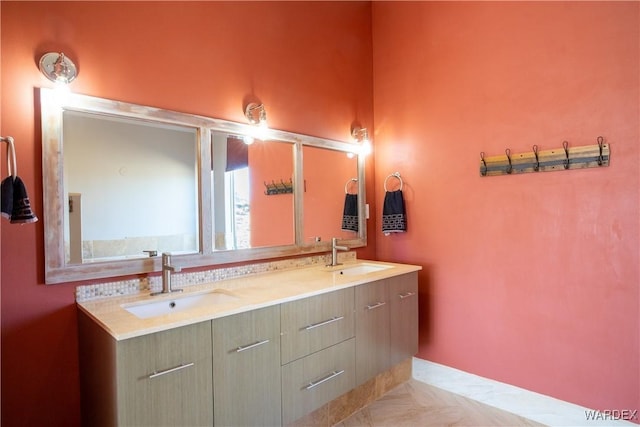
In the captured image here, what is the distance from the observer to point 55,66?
1.55 meters

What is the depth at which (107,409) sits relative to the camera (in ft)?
4.40

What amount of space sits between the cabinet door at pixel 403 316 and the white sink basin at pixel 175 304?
1.11m

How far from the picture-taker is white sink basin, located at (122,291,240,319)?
1654mm

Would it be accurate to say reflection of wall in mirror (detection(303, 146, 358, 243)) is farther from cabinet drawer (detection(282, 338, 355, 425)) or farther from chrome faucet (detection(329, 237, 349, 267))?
cabinet drawer (detection(282, 338, 355, 425))

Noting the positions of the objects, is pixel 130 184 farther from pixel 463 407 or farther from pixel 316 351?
pixel 463 407

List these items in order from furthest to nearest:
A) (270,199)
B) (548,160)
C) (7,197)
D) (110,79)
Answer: (270,199) → (548,160) → (110,79) → (7,197)

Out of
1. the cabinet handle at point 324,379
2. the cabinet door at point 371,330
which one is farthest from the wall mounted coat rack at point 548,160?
the cabinet handle at point 324,379

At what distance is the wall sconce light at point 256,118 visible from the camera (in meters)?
2.25

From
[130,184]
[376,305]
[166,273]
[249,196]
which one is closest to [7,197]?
[130,184]

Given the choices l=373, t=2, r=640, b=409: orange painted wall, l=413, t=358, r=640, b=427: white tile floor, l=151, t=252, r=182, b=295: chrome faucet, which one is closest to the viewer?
l=151, t=252, r=182, b=295: chrome faucet

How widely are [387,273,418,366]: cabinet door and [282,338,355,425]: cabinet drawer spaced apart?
437 mm

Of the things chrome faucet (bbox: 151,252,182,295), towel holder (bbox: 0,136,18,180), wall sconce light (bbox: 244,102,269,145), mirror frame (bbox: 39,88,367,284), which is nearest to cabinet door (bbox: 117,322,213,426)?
chrome faucet (bbox: 151,252,182,295)

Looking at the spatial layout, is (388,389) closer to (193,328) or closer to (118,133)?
(193,328)

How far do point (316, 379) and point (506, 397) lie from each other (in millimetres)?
1415
